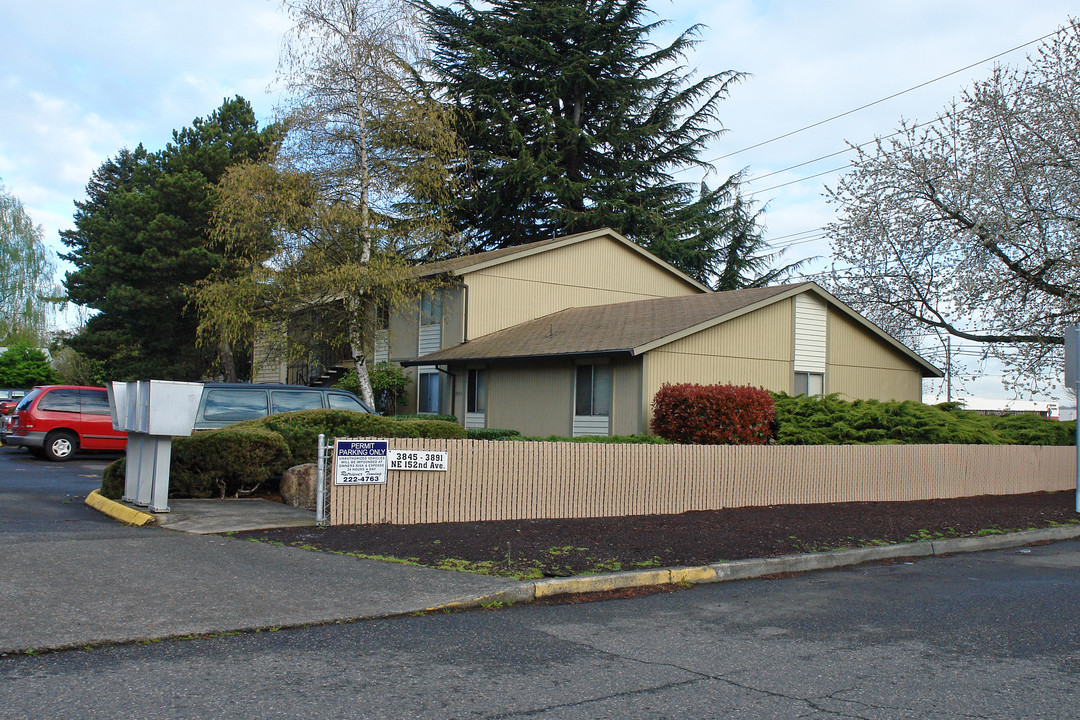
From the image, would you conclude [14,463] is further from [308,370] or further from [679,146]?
[679,146]

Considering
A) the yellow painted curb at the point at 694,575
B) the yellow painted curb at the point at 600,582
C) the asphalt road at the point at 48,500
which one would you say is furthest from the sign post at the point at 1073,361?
the asphalt road at the point at 48,500

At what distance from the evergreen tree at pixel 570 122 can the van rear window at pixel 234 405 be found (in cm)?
2111

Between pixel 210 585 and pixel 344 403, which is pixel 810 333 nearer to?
pixel 344 403

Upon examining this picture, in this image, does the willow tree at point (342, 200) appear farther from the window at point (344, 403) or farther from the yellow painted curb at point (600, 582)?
the yellow painted curb at point (600, 582)

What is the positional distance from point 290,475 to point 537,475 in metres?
3.33

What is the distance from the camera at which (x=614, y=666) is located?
5598 millimetres

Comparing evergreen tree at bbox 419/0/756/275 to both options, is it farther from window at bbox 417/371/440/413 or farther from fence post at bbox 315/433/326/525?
fence post at bbox 315/433/326/525

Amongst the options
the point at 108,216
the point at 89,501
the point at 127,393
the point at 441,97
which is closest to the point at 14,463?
the point at 89,501

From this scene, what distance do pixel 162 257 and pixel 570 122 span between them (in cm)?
1759

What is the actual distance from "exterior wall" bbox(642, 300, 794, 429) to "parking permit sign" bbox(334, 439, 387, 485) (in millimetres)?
10109

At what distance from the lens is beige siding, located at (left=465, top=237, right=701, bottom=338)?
26359 millimetres

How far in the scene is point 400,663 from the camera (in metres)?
5.52

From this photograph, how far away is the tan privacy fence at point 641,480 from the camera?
1104 cm

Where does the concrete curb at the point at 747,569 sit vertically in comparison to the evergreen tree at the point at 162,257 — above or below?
below
